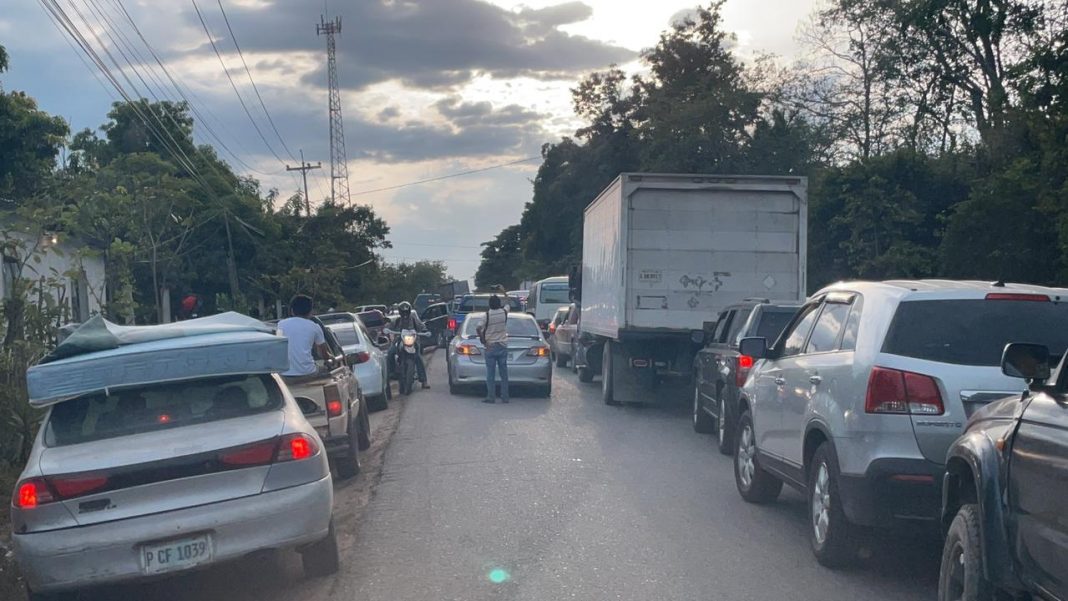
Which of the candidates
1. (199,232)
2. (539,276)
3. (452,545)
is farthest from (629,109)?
(452,545)

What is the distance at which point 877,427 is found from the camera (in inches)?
249

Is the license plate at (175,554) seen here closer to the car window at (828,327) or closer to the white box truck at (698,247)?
the car window at (828,327)

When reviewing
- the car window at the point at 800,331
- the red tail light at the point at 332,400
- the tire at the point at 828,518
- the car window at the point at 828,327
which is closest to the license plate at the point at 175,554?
the tire at the point at 828,518

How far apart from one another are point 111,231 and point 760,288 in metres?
10.3

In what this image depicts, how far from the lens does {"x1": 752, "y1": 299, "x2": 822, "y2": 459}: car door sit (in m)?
8.01

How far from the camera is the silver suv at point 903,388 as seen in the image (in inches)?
244

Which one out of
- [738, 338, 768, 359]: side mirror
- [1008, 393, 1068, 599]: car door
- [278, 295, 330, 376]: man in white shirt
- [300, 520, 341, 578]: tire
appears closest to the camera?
[1008, 393, 1068, 599]: car door

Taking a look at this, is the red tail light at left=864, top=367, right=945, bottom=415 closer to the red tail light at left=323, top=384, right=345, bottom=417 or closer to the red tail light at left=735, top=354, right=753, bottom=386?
the red tail light at left=735, top=354, right=753, bottom=386

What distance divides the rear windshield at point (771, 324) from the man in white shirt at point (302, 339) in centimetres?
484

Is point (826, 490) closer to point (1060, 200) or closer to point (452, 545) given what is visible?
point (452, 545)

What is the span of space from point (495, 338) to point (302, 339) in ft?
23.0

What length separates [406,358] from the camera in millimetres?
19734

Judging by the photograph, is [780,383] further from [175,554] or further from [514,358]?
[514,358]

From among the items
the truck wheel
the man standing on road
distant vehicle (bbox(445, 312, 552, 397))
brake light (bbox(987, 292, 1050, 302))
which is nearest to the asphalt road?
brake light (bbox(987, 292, 1050, 302))
